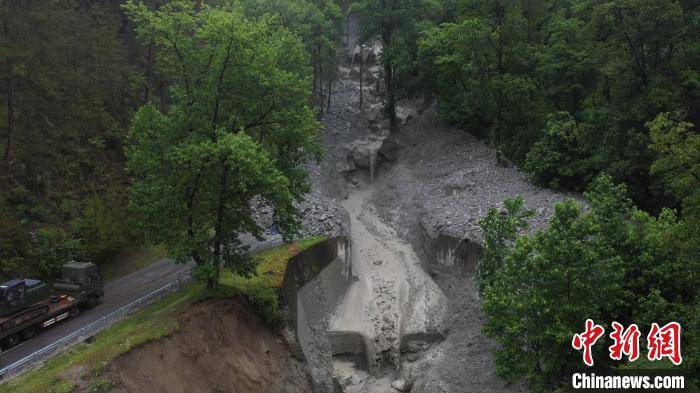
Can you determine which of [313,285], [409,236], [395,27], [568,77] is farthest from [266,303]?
[395,27]

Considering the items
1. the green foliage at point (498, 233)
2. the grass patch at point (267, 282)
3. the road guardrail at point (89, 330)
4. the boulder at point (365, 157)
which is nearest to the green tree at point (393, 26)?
the boulder at point (365, 157)

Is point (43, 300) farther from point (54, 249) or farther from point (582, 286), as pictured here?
point (582, 286)

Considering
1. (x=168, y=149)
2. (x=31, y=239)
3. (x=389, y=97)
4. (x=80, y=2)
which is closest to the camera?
(x=168, y=149)

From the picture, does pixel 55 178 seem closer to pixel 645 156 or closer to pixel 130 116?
pixel 130 116

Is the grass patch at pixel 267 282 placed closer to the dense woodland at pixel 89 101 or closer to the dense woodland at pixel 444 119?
the dense woodland at pixel 444 119

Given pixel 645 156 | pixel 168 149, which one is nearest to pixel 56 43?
pixel 168 149
